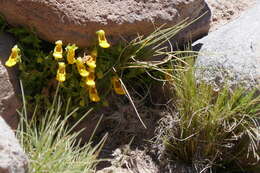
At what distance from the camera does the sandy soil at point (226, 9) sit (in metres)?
4.20

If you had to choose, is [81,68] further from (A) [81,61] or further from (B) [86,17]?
(B) [86,17]

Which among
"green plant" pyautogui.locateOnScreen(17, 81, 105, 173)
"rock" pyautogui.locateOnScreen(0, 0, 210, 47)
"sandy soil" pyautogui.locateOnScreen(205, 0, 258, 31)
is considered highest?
"rock" pyautogui.locateOnScreen(0, 0, 210, 47)

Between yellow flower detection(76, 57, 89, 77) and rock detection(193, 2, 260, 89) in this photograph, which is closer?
yellow flower detection(76, 57, 89, 77)

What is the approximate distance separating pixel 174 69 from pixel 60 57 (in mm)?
733

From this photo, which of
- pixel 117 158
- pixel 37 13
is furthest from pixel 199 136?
pixel 37 13

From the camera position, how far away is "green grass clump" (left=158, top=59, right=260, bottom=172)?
3273 mm

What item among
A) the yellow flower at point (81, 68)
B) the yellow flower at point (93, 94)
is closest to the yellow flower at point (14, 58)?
the yellow flower at point (81, 68)

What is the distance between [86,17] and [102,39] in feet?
0.53

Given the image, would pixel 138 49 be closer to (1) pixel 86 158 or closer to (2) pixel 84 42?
(2) pixel 84 42

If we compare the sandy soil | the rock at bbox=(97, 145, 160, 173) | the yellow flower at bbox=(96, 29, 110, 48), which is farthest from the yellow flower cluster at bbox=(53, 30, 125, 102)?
the sandy soil

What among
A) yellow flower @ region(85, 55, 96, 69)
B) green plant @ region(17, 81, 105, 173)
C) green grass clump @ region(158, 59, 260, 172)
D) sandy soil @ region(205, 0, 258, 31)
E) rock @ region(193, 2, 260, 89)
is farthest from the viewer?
sandy soil @ region(205, 0, 258, 31)

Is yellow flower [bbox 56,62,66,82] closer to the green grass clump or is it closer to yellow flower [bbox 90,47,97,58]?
yellow flower [bbox 90,47,97,58]

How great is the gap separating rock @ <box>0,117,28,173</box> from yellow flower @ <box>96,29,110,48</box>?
97 cm

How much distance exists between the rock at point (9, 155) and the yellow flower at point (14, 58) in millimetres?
778
